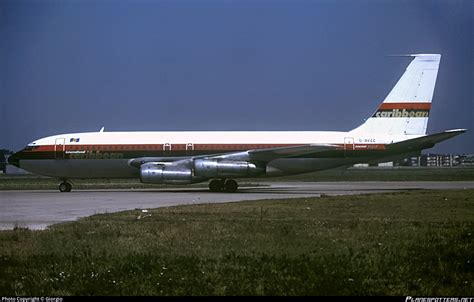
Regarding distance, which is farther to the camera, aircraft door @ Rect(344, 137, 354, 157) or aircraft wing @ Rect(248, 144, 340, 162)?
aircraft door @ Rect(344, 137, 354, 157)

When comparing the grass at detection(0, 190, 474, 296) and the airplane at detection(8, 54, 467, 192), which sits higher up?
the airplane at detection(8, 54, 467, 192)

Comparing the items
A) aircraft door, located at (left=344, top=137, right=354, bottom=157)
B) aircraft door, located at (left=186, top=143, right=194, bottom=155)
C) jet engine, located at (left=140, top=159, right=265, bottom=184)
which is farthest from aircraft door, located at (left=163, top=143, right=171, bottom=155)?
aircraft door, located at (left=344, top=137, right=354, bottom=157)

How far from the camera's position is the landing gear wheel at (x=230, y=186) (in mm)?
28862

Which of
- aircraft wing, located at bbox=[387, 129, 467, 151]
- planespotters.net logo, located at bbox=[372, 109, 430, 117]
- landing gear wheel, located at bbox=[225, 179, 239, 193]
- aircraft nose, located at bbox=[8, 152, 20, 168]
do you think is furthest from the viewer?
aircraft nose, located at bbox=[8, 152, 20, 168]

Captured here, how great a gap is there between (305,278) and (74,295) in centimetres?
265

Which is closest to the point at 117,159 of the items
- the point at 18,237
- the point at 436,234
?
the point at 18,237

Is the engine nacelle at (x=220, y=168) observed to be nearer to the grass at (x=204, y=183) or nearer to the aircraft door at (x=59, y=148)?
the grass at (x=204, y=183)

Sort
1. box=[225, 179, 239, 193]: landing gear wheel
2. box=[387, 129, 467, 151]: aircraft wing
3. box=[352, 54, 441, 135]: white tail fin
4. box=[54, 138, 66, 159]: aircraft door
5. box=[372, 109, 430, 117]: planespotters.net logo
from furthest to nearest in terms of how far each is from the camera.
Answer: box=[54, 138, 66, 159]: aircraft door < box=[372, 109, 430, 117]: planespotters.net logo < box=[225, 179, 239, 193]: landing gear wheel < box=[352, 54, 441, 135]: white tail fin < box=[387, 129, 467, 151]: aircraft wing

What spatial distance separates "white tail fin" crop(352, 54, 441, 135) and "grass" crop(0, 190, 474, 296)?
16.8 metres

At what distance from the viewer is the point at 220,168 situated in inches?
1094

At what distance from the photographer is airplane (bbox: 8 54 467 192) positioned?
27969 millimetres

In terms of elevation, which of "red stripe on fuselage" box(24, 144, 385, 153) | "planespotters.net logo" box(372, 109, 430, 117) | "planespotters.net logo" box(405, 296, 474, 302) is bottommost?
"planespotters.net logo" box(405, 296, 474, 302)

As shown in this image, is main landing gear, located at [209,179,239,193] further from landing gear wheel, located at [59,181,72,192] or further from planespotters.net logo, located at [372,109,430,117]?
planespotters.net logo, located at [372,109,430,117]

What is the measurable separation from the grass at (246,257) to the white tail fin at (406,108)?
16.8m
